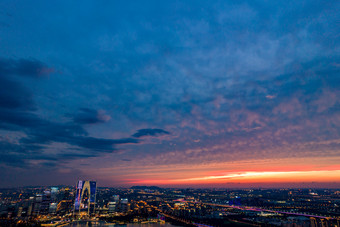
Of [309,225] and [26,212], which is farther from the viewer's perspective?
[26,212]

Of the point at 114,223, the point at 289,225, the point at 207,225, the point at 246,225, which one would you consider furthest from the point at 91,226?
the point at 289,225

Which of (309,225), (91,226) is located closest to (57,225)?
(91,226)

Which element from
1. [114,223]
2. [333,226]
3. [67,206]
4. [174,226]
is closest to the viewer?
[333,226]

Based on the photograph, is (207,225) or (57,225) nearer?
(207,225)

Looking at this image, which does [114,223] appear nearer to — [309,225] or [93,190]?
[93,190]

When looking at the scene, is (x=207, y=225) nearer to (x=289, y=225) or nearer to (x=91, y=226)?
Answer: (x=289, y=225)

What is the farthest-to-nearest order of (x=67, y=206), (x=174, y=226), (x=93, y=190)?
(x=67, y=206)
(x=93, y=190)
(x=174, y=226)

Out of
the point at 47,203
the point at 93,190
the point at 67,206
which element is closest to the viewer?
the point at 47,203

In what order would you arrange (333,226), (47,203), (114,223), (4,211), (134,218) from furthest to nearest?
(47,203)
(4,211)
(134,218)
(114,223)
(333,226)

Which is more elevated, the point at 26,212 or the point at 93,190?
the point at 93,190
